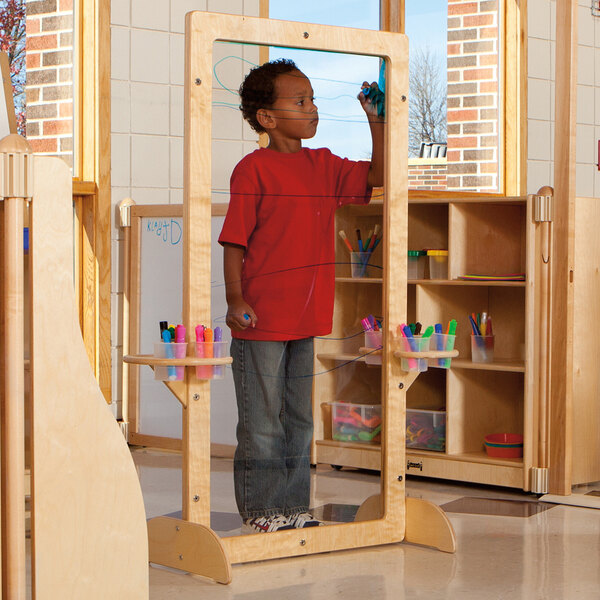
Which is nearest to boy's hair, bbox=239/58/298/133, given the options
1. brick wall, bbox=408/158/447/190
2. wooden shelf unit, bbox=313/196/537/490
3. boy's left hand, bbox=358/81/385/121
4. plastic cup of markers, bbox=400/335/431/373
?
boy's left hand, bbox=358/81/385/121

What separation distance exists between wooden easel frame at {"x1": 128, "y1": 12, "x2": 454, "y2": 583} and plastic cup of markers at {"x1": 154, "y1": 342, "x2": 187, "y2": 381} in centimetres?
4

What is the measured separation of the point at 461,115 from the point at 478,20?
0.50 meters

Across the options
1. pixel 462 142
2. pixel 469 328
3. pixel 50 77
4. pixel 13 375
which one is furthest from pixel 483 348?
pixel 13 375

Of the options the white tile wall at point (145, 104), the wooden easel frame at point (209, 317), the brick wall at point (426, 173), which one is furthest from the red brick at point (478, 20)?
the wooden easel frame at point (209, 317)

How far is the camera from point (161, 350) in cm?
238

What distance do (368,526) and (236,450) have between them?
45 cm

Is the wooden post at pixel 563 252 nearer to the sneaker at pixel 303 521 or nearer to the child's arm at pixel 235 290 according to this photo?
the sneaker at pixel 303 521

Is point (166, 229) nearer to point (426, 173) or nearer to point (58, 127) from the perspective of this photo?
point (58, 127)

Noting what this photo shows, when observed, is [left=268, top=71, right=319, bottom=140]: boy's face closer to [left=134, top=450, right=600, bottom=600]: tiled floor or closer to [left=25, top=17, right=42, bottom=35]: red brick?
[left=134, top=450, right=600, bottom=600]: tiled floor

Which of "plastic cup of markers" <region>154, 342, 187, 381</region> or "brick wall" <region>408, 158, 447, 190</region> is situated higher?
"brick wall" <region>408, 158, 447, 190</region>

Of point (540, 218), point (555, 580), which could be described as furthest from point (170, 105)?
point (555, 580)

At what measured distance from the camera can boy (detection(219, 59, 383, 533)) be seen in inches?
98.9

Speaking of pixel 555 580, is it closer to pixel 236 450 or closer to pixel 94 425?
pixel 236 450

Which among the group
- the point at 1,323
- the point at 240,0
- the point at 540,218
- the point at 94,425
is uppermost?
the point at 240,0
